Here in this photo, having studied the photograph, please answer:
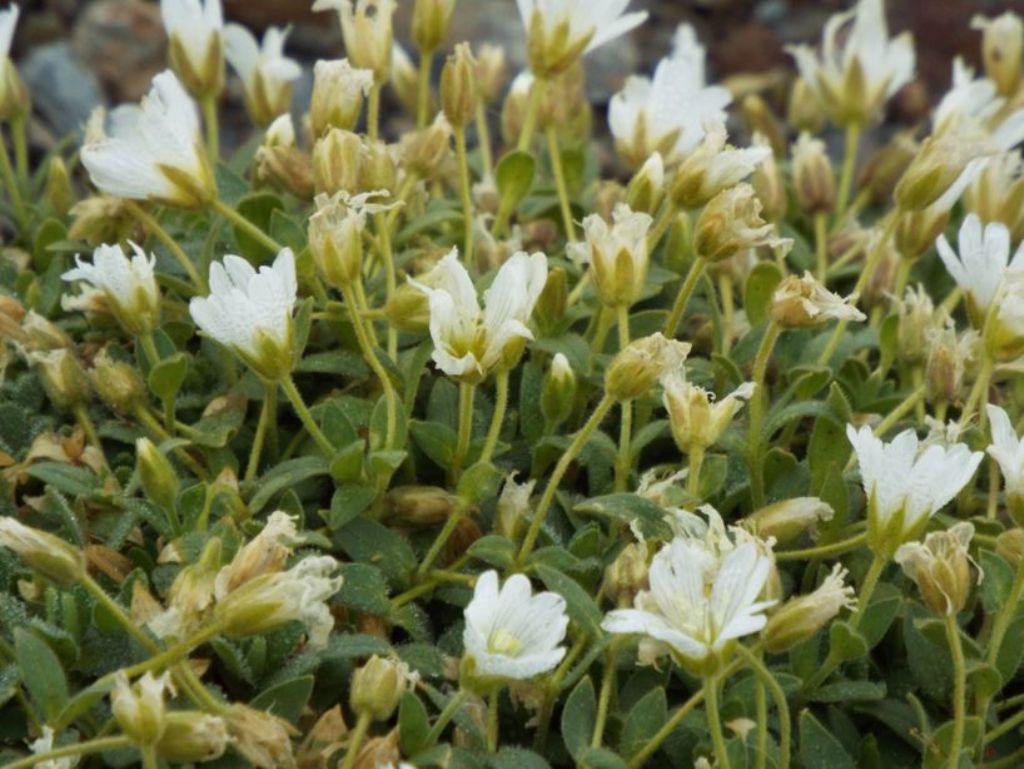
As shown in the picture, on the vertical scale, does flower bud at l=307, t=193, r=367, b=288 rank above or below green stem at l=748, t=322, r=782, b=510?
above

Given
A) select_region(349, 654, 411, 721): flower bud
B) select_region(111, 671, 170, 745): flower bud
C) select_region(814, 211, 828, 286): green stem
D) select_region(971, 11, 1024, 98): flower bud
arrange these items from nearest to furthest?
select_region(111, 671, 170, 745): flower bud, select_region(349, 654, 411, 721): flower bud, select_region(814, 211, 828, 286): green stem, select_region(971, 11, 1024, 98): flower bud

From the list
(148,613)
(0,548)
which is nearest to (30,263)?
(0,548)

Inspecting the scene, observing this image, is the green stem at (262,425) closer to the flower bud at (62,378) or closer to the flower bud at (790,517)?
the flower bud at (62,378)

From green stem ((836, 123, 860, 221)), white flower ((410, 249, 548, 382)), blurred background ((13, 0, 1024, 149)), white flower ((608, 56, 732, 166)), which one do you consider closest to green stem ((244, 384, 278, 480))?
white flower ((410, 249, 548, 382))

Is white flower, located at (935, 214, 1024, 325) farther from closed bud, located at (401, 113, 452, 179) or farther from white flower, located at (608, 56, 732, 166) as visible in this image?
closed bud, located at (401, 113, 452, 179)

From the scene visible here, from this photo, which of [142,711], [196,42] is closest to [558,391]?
[142,711]

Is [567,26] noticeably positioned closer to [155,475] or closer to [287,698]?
[155,475]

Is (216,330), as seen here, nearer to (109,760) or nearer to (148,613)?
(148,613)

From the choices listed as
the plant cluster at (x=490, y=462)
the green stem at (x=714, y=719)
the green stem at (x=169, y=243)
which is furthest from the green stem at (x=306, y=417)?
the green stem at (x=714, y=719)
